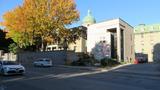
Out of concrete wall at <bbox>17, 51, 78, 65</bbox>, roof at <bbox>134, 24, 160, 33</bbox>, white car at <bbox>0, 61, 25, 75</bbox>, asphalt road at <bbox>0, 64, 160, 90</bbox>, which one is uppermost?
roof at <bbox>134, 24, 160, 33</bbox>

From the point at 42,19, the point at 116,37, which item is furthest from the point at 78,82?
the point at 116,37

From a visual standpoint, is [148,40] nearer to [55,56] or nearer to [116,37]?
[116,37]

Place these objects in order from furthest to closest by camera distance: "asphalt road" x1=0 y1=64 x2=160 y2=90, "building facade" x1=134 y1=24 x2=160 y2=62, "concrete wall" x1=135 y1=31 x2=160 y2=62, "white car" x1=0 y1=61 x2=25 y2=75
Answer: "concrete wall" x1=135 y1=31 x2=160 y2=62
"building facade" x1=134 y1=24 x2=160 y2=62
"white car" x1=0 y1=61 x2=25 y2=75
"asphalt road" x1=0 y1=64 x2=160 y2=90

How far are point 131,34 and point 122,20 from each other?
21.7 ft

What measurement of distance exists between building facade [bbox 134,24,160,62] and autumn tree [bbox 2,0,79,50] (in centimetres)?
5221

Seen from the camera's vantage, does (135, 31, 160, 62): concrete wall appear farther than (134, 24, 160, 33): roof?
No

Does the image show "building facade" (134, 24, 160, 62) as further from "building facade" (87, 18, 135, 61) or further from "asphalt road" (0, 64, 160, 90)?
"asphalt road" (0, 64, 160, 90)

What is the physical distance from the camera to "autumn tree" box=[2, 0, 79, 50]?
59219 millimetres

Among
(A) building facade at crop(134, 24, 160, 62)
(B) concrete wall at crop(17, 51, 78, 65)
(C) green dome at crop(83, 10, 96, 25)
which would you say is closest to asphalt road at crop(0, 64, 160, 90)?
(B) concrete wall at crop(17, 51, 78, 65)

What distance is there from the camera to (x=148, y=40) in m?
115

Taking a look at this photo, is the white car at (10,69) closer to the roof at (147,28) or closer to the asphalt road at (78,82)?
the asphalt road at (78,82)

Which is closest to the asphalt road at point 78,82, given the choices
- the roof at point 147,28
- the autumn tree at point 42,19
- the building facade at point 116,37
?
the autumn tree at point 42,19

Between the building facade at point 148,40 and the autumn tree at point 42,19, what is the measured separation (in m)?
52.2

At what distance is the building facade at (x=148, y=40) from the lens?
11088 centimetres
